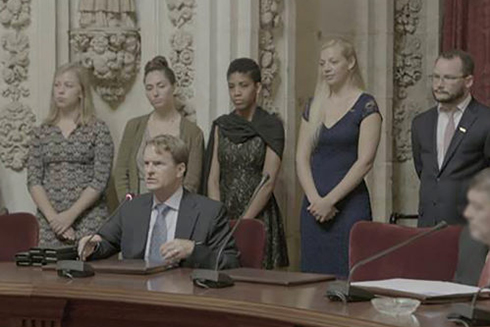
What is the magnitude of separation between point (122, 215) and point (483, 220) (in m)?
2.00

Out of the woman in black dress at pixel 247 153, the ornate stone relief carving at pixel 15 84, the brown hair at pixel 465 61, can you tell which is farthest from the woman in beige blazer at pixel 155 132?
the brown hair at pixel 465 61

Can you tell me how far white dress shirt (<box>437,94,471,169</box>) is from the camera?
224 inches

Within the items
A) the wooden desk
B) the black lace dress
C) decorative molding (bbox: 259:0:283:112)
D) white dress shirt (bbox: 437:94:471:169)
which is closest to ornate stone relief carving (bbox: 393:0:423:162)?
decorative molding (bbox: 259:0:283:112)

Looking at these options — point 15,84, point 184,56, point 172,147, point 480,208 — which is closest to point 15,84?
point 15,84

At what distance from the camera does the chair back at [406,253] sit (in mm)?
4535

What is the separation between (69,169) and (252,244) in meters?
1.92

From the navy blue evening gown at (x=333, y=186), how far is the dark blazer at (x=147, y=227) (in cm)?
120

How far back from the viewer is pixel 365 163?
597 centimetres

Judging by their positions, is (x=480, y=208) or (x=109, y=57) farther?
(x=109, y=57)

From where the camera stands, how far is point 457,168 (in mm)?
5652

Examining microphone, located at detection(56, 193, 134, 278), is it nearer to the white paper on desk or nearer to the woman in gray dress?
the white paper on desk

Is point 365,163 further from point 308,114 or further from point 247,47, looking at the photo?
point 247,47

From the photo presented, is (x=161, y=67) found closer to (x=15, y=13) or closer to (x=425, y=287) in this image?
(x=15, y=13)

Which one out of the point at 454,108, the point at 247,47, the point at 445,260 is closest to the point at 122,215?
the point at 445,260
